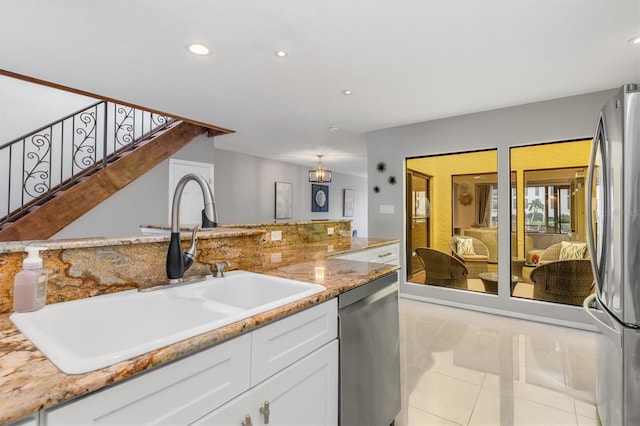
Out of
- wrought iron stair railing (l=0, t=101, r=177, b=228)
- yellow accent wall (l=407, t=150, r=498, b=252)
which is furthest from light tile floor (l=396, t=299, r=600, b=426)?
wrought iron stair railing (l=0, t=101, r=177, b=228)

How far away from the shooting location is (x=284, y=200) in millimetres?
7559

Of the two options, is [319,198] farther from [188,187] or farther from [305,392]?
[305,392]

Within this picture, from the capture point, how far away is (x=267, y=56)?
249 centimetres

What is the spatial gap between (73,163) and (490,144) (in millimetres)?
5412

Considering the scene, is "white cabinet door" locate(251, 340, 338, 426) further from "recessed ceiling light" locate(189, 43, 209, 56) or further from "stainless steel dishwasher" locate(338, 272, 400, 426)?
"recessed ceiling light" locate(189, 43, 209, 56)

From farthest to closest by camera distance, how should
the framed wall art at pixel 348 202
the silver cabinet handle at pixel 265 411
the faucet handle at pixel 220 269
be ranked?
1. the framed wall art at pixel 348 202
2. the faucet handle at pixel 220 269
3. the silver cabinet handle at pixel 265 411

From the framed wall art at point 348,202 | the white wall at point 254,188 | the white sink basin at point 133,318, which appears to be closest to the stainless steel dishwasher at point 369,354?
the white sink basin at point 133,318

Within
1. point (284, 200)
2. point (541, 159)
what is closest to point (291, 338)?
point (541, 159)

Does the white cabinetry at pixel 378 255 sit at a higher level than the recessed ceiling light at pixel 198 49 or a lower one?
lower

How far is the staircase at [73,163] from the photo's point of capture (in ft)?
11.4

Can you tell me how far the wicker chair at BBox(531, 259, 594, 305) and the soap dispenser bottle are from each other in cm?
407

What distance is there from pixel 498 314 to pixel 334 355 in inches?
126

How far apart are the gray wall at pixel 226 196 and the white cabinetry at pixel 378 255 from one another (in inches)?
118

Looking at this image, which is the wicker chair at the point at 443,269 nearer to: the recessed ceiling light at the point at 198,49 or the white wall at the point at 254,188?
the recessed ceiling light at the point at 198,49
